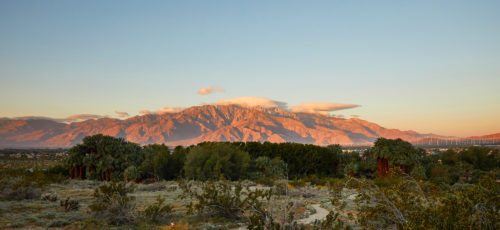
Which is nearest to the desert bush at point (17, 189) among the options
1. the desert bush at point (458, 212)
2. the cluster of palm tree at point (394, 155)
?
the desert bush at point (458, 212)

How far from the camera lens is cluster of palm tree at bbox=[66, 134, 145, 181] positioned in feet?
73.3

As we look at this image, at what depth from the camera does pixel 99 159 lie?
2275 centimetres

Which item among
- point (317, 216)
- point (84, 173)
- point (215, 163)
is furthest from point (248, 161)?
point (317, 216)

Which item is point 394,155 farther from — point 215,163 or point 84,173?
point 84,173

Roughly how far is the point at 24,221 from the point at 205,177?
13.8m

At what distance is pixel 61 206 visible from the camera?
36.3 ft

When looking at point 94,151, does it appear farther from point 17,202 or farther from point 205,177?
point 17,202

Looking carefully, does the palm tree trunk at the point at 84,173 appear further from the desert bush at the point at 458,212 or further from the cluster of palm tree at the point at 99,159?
the desert bush at the point at 458,212

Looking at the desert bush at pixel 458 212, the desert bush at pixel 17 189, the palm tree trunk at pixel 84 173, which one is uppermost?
the desert bush at pixel 458 212

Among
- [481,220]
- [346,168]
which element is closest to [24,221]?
[481,220]

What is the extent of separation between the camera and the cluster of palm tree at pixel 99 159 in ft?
73.3

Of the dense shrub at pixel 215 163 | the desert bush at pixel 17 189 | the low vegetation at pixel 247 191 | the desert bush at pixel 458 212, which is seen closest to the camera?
the desert bush at pixel 458 212

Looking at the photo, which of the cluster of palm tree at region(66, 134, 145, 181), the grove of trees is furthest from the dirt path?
the cluster of palm tree at region(66, 134, 145, 181)

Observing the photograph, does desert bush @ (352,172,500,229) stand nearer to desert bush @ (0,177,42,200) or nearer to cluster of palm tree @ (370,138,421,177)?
desert bush @ (0,177,42,200)
